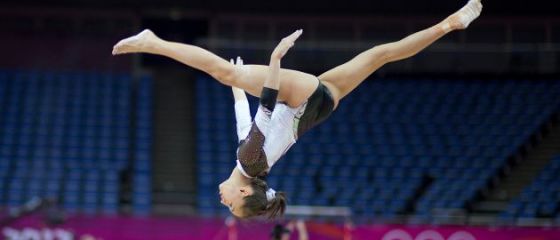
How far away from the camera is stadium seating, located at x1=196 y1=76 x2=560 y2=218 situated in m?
13.5

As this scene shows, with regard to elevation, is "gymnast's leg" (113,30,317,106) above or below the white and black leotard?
above

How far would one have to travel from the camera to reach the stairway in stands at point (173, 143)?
46.9 ft

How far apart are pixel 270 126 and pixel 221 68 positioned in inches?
17.8

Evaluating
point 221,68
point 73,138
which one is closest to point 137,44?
point 221,68

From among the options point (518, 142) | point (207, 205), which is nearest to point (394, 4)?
point (518, 142)

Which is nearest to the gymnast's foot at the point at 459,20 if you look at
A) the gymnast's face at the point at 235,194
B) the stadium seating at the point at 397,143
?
the gymnast's face at the point at 235,194

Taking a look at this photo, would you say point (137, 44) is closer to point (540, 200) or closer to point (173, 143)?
point (540, 200)

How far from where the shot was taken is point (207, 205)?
1321 centimetres

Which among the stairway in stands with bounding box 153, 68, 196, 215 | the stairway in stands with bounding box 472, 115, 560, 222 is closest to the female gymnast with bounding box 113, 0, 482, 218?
the stairway in stands with bounding box 153, 68, 196, 215

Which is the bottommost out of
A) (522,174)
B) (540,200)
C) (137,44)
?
(540,200)

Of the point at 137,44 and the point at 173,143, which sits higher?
the point at 137,44

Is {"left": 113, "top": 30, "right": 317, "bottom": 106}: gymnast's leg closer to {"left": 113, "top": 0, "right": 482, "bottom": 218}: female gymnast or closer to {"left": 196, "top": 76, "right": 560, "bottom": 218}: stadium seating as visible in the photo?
{"left": 113, "top": 0, "right": 482, "bottom": 218}: female gymnast

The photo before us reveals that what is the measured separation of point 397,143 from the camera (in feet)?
49.1

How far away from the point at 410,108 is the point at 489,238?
5.39 metres
